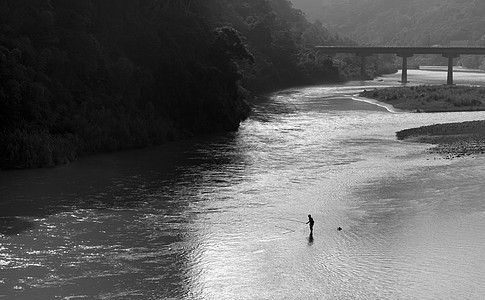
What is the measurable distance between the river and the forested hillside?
8.99 feet

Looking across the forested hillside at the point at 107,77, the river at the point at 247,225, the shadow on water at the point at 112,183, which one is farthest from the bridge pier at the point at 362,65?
the shadow on water at the point at 112,183

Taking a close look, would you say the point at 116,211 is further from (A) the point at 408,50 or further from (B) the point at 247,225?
(A) the point at 408,50

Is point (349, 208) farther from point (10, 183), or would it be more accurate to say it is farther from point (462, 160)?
point (10, 183)

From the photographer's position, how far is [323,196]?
131ft

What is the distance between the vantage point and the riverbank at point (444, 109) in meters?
56.4

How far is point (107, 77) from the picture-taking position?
193ft

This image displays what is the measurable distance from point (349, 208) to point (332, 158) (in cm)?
1478

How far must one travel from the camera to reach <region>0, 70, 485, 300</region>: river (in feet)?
86.1

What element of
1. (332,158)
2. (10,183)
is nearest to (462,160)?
(332,158)

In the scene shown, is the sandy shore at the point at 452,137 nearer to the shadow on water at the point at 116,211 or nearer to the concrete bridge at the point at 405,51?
the shadow on water at the point at 116,211

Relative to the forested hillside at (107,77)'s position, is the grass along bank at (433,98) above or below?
below

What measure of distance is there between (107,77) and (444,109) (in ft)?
156

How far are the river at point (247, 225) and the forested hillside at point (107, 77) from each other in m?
2.74

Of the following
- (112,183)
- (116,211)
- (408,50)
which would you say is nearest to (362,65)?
(408,50)
